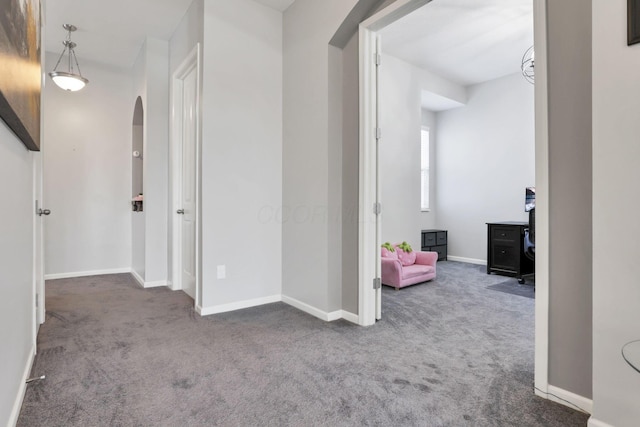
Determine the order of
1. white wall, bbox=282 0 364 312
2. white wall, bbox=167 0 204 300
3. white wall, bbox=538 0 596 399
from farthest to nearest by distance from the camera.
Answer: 1. white wall, bbox=167 0 204 300
2. white wall, bbox=282 0 364 312
3. white wall, bbox=538 0 596 399

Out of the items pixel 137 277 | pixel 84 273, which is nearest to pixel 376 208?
pixel 137 277

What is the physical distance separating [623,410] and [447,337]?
121 cm

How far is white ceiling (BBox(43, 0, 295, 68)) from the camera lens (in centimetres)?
338

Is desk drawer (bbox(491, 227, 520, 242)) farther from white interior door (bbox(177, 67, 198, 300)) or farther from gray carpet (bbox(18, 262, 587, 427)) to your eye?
white interior door (bbox(177, 67, 198, 300))

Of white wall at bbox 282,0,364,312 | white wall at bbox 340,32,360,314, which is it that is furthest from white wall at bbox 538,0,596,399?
white wall at bbox 282,0,364,312

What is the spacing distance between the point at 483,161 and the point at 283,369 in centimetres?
531

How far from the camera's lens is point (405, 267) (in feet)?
14.0

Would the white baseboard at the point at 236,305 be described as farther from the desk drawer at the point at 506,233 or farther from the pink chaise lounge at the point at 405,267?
the desk drawer at the point at 506,233

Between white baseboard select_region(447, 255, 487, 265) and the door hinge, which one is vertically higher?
the door hinge

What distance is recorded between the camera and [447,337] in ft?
8.32

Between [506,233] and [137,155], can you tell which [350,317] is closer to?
[506,233]

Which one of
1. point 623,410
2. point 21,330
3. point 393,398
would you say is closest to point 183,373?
point 21,330

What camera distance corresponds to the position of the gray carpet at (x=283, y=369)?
5.17 ft

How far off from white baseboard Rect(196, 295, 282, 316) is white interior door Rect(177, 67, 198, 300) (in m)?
0.53
